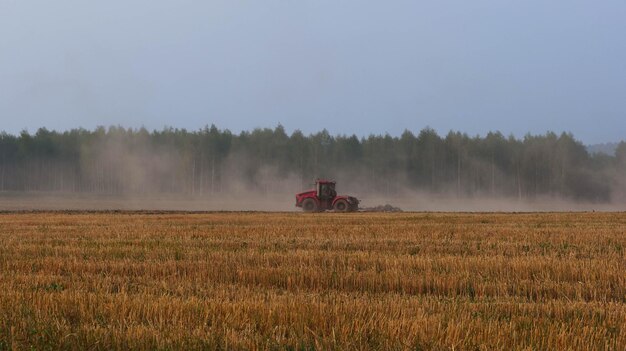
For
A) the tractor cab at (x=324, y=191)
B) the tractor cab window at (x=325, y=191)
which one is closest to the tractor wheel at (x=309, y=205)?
the tractor cab at (x=324, y=191)

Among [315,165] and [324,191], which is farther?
[315,165]

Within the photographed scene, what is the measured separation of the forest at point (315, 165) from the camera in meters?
96.9

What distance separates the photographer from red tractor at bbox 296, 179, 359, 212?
44469mm

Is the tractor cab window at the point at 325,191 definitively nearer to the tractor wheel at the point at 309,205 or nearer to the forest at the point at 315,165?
the tractor wheel at the point at 309,205

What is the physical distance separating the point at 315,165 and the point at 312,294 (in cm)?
9017

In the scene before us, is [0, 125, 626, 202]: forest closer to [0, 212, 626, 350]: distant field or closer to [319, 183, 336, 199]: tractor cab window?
[319, 183, 336, 199]: tractor cab window

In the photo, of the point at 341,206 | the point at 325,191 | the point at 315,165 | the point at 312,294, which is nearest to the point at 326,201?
the point at 325,191

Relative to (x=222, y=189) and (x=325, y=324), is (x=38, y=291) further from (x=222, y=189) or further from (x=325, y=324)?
(x=222, y=189)

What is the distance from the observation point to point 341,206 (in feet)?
146

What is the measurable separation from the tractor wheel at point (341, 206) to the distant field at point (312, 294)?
26.8 metres

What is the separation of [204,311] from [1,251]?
9510mm

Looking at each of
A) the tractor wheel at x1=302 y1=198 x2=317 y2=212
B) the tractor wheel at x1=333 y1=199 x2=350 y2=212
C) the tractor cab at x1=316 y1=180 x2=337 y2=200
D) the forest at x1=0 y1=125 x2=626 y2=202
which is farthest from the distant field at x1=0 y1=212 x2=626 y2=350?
the forest at x1=0 y1=125 x2=626 y2=202

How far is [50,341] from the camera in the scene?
5562 millimetres

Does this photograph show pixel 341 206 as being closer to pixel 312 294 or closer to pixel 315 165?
pixel 312 294
